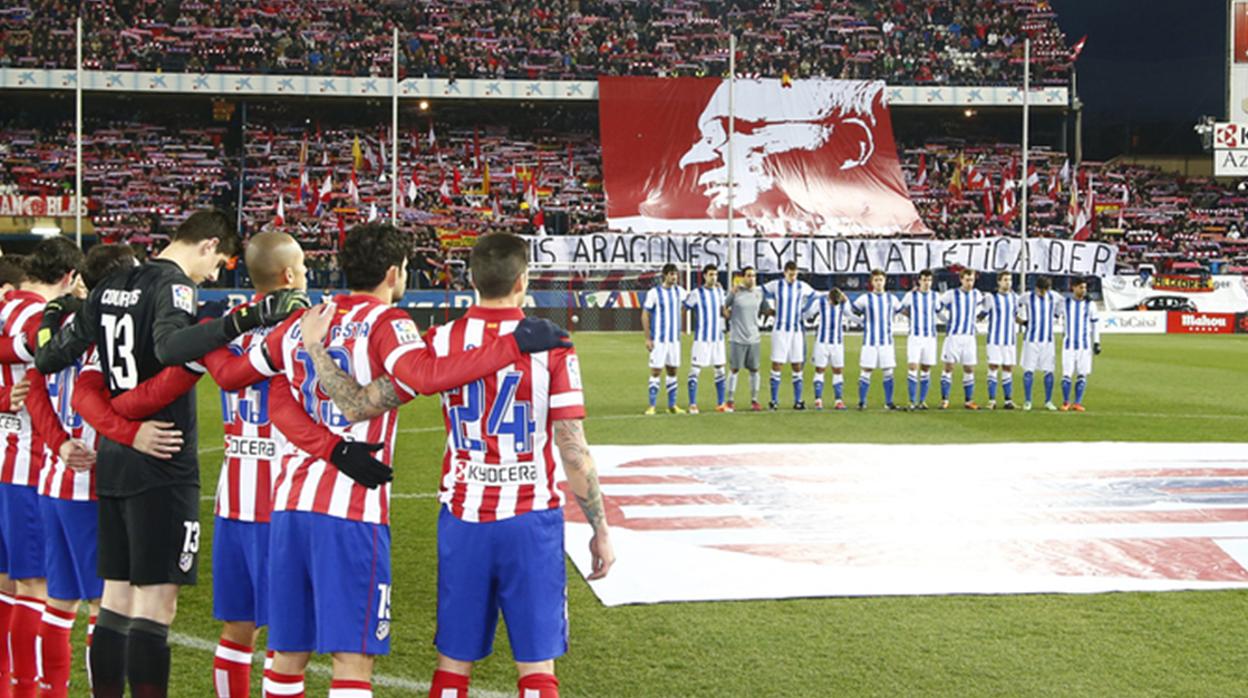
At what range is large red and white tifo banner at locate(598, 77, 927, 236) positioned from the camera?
1711 inches

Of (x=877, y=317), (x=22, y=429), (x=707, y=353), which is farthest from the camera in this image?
(x=877, y=317)

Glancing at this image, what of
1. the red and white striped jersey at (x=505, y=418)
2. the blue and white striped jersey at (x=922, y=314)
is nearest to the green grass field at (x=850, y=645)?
the red and white striped jersey at (x=505, y=418)

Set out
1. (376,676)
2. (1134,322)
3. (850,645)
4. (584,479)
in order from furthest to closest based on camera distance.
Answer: (1134,322)
(850,645)
(376,676)
(584,479)

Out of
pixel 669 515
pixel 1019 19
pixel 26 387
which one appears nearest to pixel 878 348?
pixel 669 515

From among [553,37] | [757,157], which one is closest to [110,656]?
[757,157]

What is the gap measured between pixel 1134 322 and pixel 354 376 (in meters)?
39.8

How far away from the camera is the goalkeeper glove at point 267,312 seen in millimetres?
4168

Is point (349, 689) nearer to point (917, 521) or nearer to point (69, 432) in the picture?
point (69, 432)

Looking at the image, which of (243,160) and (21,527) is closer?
(21,527)

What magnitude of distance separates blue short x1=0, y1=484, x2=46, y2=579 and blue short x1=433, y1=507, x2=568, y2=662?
2179 mm

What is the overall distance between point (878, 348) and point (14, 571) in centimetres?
1438

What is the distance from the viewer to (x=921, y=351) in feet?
59.4

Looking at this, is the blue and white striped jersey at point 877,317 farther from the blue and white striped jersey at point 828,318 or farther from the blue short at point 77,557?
the blue short at point 77,557

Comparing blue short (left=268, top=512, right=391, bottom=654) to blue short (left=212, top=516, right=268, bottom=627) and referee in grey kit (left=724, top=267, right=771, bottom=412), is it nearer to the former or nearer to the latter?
blue short (left=212, top=516, right=268, bottom=627)
